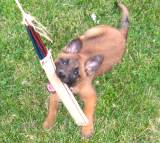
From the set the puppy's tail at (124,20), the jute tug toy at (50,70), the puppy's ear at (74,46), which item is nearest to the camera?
the jute tug toy at (50,70)

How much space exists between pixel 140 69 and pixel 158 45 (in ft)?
1.47

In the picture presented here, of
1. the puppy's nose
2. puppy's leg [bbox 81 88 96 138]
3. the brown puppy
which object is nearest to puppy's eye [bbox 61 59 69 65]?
the brown puppy

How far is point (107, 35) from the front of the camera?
228 inches

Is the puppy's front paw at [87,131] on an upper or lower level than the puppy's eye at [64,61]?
lower

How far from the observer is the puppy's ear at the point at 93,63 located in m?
5.38

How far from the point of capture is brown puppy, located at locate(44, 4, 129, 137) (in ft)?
17.5

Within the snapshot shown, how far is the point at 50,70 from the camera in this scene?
5.29m

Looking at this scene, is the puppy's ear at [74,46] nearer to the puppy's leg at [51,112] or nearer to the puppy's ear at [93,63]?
the puppy's ear at [93,63]

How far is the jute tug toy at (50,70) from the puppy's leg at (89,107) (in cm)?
12

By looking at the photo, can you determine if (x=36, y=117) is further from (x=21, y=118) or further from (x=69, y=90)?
(x=69, y=90)

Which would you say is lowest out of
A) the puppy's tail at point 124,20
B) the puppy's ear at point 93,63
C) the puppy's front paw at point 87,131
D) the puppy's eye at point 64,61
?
the puppy's front paw at point 87,131

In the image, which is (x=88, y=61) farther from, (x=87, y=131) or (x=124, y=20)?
(x=124, y=20)

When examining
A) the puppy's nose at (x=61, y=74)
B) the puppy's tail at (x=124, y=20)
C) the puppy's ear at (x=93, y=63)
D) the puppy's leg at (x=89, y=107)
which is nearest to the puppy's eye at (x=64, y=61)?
the puppy's nose at (x=61, y=74)

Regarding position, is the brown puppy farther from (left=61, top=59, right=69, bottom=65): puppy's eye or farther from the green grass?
the green grass
